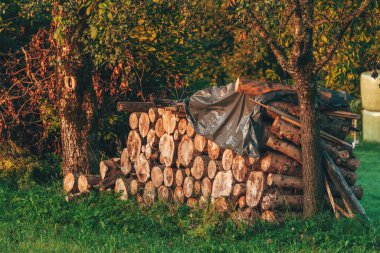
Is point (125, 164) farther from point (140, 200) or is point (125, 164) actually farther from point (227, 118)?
point (227, 118)

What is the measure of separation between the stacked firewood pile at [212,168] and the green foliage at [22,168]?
1912 mm

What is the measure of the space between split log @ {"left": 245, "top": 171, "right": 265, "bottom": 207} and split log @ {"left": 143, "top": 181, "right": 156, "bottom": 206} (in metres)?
2.34

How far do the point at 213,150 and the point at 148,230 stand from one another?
1.55 metres

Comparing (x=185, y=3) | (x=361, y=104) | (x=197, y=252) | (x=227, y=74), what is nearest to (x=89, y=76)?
(x=185, y=3)

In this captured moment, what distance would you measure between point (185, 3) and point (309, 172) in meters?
2.96

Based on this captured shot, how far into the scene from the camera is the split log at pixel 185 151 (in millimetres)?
13060

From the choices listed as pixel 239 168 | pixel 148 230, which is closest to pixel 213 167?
pixel 239 168

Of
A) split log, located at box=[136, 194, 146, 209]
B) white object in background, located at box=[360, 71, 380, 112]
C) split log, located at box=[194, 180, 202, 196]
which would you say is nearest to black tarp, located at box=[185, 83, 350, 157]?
split log, located at box=[194, 180, 202, 196]

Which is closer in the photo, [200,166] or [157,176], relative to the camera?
[200,166]

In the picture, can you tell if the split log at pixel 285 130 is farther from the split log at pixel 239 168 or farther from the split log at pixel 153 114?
the split log at pixel 153 114

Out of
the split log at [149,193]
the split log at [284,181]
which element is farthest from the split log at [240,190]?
the split log at [149,193]

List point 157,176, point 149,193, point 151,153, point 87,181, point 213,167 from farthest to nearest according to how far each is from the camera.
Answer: point 87,181 → point 151,153 → point 149,193 → point 157,176 → point 213,167

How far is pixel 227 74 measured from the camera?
30312 mm

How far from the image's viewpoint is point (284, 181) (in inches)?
457
